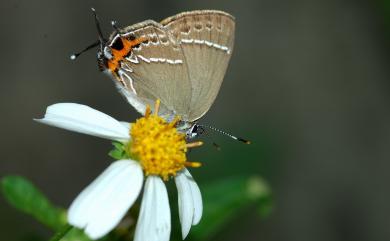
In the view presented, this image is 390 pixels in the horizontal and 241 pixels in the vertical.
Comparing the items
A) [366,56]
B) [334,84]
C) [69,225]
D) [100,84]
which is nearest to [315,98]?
[334,84]

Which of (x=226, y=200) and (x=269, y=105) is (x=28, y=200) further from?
(x=269, y=105)

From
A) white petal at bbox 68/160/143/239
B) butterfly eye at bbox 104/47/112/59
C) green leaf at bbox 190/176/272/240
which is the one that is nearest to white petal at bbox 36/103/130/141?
white petal at bbox 68/160/143/239

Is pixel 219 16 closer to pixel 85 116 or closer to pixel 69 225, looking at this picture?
pixel 85 116

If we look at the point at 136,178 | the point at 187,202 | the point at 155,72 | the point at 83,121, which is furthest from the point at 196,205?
the point at 155,72

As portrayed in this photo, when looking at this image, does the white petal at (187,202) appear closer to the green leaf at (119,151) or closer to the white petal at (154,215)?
the white petal at (154,215)

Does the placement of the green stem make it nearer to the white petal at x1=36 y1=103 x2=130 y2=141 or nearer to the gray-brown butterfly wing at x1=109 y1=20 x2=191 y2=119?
the white petal at x1=36 y1=103 x2=130 y2=141

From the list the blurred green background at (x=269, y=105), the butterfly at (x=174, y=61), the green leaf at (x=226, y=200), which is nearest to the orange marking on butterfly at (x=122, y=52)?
the butterfly at (x=174, y=61)
